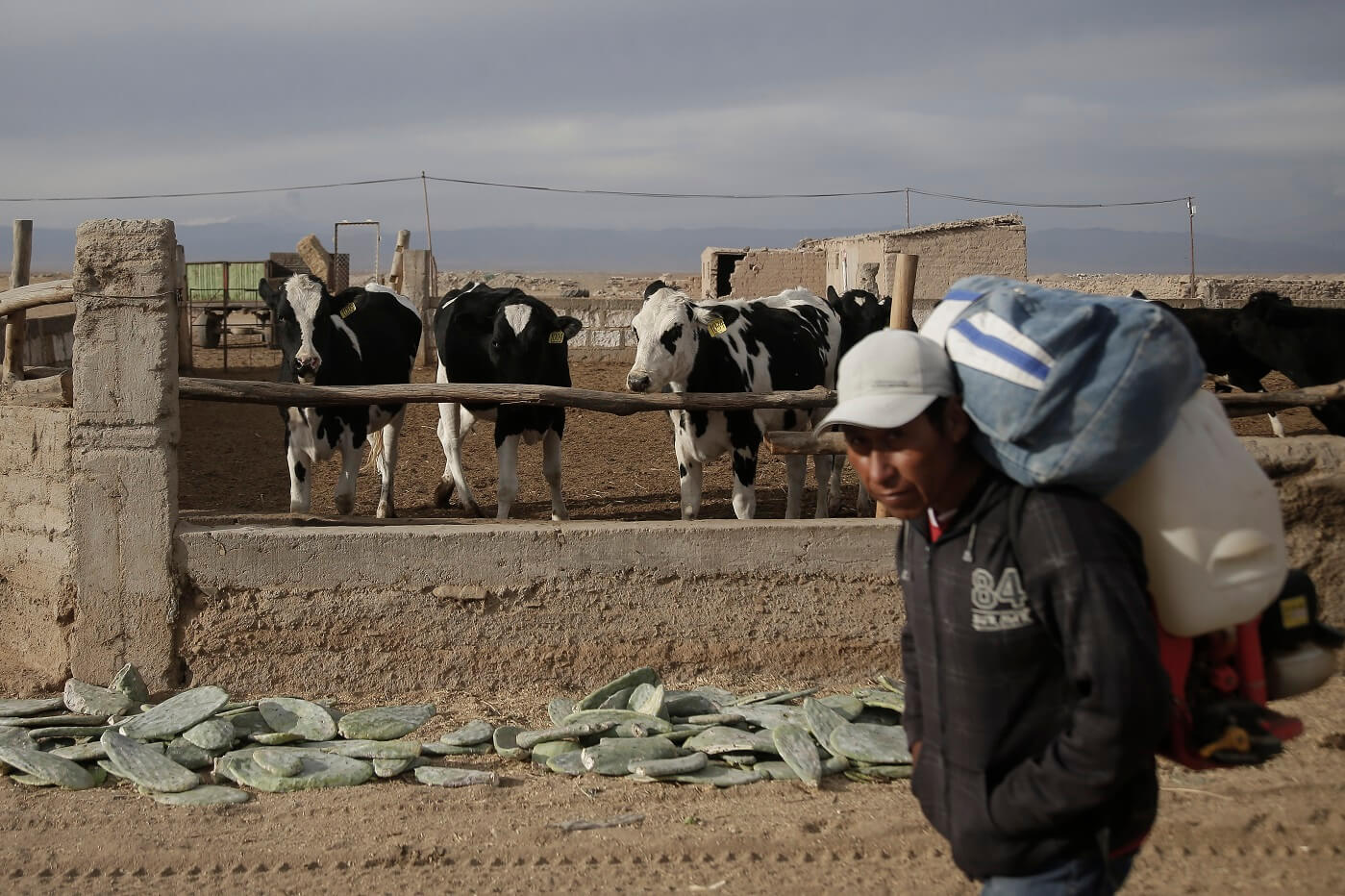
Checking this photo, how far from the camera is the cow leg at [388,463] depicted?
9.66 meters

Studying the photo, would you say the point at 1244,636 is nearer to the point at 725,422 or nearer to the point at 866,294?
the point at 725,422

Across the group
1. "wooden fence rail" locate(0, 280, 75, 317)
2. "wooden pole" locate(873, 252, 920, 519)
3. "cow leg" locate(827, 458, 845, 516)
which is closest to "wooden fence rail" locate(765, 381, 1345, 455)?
"wooden pole" locate(873, 252, 920, 519)

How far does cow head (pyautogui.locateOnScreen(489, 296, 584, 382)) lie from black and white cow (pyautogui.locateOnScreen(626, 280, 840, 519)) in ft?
2.75

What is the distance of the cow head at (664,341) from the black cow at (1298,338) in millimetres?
6121

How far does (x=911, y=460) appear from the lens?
2.19 m

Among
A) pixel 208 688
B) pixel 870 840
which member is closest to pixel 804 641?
pixel 870 840

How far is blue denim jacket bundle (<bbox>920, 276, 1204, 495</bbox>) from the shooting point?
6.63 ft

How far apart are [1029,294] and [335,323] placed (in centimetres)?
747

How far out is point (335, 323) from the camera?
8.98 m

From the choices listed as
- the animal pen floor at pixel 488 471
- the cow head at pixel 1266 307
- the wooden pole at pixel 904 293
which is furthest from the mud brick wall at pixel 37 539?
the cow head at pixel 1266 307

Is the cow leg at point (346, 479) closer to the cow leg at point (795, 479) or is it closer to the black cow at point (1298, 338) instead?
the cow leg at point (795, 479)

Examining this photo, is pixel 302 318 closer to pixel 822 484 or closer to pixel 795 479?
pixel 795 479

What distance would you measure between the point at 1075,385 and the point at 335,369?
289 inches

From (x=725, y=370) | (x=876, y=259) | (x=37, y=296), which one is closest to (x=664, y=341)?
(x=725, y=370)
